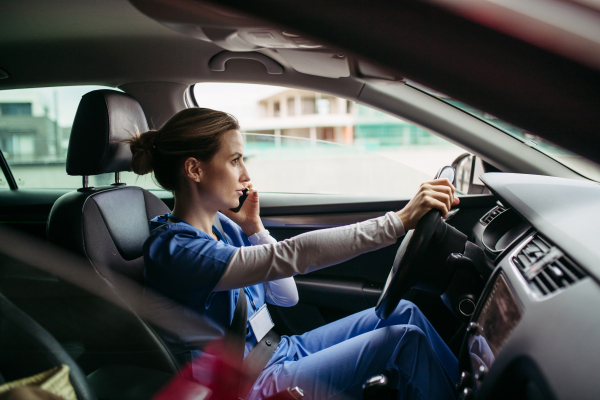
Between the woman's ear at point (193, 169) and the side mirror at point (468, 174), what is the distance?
3.73ft

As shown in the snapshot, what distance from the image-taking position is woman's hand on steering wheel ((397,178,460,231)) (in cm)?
103

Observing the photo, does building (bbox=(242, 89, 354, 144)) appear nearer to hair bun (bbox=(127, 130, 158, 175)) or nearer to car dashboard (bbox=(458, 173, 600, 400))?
hair bun (bbox=(127, 130, 158, 175))

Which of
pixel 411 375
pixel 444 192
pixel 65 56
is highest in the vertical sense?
pixel 65 56

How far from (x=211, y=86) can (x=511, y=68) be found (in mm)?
1869

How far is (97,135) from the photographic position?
1.39 meters

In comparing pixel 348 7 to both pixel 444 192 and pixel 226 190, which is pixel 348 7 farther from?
pixel 226 190

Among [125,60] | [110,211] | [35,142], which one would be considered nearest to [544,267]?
[110,211]

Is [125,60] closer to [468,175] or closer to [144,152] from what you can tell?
[144,152]

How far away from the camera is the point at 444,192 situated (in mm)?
1052

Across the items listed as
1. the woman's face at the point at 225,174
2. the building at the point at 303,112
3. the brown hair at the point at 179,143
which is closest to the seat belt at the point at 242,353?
the woman's face at the point at 225,174

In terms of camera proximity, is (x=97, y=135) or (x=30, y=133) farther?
(x=30, y=133)

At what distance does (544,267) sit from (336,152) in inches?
62.2

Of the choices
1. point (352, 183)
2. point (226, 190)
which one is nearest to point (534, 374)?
point (226, 190)

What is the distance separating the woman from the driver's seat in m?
0.10
